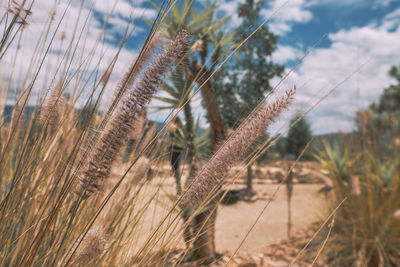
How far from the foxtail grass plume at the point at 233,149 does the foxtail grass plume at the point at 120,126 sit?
23 centimetres

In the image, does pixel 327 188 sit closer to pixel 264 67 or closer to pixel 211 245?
pixel 211 245

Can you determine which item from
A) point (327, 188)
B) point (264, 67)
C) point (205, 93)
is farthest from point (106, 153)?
point (264, 67)

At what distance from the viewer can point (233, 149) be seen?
655 millimetres

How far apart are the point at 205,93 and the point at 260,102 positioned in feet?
4.28

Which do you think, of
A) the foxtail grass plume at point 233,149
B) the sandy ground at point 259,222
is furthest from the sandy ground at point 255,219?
the foxtail grass plume at point 233,149

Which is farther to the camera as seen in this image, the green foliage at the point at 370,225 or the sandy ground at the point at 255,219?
the sandy ground at the point at 255,219

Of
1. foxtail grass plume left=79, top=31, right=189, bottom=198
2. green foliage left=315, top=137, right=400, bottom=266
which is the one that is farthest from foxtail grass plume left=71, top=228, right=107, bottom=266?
green foliage left=315, top=137, right=400, bottom=266

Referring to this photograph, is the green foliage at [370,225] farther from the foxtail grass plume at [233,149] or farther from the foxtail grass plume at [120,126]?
the foxtail grass plume at [120,126]

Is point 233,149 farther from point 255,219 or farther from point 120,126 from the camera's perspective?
point 255,219

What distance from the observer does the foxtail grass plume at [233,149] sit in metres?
0.66

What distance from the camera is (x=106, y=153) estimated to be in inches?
22.7

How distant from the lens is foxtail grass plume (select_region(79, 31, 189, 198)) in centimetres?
57

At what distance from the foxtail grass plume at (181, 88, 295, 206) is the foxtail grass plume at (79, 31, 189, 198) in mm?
227

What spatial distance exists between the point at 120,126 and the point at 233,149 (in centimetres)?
28
